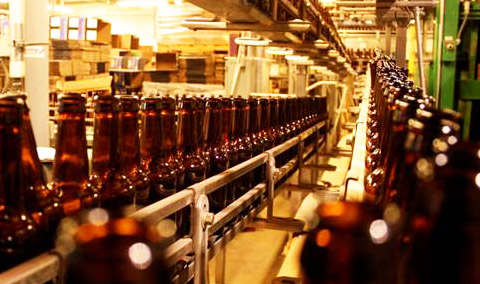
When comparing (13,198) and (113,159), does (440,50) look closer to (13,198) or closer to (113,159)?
(113,159)

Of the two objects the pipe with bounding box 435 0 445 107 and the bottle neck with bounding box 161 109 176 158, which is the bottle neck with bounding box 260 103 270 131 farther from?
the pipe with bounding box 435 0 445 107

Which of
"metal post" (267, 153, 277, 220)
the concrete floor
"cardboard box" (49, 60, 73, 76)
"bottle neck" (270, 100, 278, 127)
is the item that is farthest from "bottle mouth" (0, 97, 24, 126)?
"cardboard box" (49, 60, 73, 76)

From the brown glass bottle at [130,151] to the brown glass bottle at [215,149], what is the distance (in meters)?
0.36

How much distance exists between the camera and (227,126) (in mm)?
1706

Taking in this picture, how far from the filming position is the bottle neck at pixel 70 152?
3.08 feet

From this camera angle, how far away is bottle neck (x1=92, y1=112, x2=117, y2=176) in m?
1.02

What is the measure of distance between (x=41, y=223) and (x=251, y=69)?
4290 millimetres

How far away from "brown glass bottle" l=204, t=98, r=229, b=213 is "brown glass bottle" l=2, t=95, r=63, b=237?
0.65m

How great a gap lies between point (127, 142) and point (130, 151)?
0.06 ft

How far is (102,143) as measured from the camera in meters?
1.03

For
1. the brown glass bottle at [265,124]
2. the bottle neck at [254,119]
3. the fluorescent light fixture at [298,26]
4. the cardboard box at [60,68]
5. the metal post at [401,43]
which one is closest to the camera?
the bottle neck at [254,119]

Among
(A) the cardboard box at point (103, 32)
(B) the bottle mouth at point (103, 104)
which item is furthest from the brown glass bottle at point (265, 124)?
(A) the cardboard box at point (103, 32)

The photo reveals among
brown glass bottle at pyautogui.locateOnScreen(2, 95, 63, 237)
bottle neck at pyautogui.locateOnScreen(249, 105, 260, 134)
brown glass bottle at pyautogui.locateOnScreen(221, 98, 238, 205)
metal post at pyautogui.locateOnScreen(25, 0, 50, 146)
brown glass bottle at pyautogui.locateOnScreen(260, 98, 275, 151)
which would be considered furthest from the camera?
metal post at pyautogui.locateOnScreen(25, 0, 50, 146)

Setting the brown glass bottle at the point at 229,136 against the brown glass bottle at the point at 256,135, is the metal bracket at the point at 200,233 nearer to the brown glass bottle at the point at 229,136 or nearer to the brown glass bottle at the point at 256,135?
the brown glass bottle at the point at 229,136
